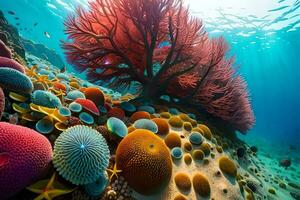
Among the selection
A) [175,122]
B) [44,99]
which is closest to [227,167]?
[175,122]

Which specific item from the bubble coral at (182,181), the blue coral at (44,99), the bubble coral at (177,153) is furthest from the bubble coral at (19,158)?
the bubble coral at (177,153)

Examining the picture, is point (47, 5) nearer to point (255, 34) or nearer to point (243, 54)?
point (255, 34)

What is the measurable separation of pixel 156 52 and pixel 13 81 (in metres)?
4.06

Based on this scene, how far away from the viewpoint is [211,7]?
78.1ft

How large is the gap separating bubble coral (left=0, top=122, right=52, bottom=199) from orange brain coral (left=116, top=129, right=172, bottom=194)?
3.57 feet

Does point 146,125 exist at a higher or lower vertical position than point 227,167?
lower

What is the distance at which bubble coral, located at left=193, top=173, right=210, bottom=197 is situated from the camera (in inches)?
145

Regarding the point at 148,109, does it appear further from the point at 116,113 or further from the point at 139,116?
the point at 116,113

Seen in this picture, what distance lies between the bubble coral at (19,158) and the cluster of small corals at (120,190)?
966 mm

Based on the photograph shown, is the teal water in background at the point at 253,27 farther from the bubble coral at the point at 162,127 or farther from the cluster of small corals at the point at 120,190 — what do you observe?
the cluster of small corals at the point at 120,190

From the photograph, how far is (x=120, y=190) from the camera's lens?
10.2 ft

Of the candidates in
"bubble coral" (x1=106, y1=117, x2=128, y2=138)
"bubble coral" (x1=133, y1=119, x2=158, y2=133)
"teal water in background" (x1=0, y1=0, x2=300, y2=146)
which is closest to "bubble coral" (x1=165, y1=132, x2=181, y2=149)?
"bubble coral" (x1=133, y1=119, x2=158, y2=133)

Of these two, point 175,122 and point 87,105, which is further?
point 175,122

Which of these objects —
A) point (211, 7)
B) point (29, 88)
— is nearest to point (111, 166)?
point (29, 88)
